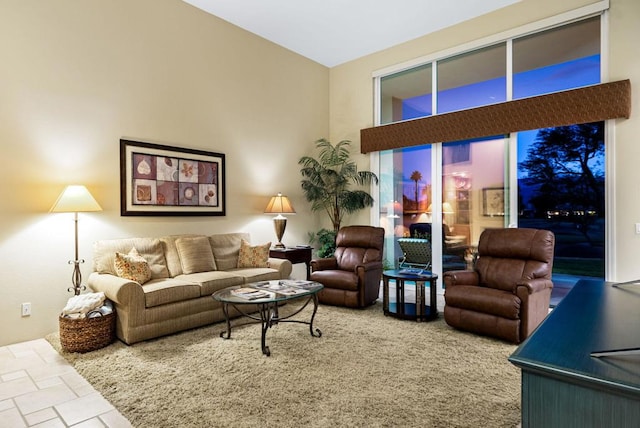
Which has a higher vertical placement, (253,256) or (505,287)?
(253,256)

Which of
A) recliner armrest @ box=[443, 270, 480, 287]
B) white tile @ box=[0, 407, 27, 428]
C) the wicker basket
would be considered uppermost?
recliner armrest @ box=[443, 270, 480, 287]

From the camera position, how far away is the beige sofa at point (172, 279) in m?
3.27

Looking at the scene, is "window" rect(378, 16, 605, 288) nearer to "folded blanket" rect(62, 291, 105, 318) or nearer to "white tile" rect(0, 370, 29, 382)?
"folded blanket" rect(62, 291, 105, 318)

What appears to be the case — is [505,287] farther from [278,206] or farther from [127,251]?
[127,251]

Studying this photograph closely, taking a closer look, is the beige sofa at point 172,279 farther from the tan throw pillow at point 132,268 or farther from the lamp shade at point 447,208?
the lamp shade at point 447,208

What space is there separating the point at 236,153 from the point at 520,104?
12.6 ft

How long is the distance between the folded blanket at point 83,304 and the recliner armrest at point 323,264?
246 cm

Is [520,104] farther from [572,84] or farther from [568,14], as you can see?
[568,14]

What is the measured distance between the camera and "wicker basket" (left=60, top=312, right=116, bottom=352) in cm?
307

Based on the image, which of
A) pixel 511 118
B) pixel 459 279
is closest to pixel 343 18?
pixel 511 118

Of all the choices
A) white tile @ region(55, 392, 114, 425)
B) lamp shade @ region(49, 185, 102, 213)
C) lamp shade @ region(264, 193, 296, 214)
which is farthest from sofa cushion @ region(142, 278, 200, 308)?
lamp shade @ region(264, 193, 296, 214)

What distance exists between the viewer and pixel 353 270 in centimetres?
485

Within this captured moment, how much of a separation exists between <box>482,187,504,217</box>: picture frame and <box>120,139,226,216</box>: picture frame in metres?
3.61

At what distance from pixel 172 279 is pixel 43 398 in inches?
64.0
